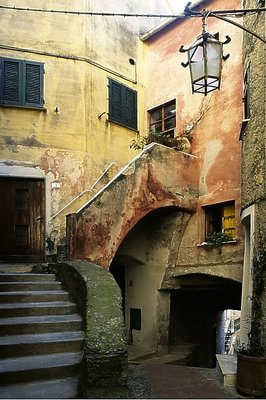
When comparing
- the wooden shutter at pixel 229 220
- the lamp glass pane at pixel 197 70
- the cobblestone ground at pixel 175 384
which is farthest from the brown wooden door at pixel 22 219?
the lamp glass pane at pixel 197 70

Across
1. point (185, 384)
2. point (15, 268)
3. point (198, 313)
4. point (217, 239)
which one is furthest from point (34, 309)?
point (198, 313)

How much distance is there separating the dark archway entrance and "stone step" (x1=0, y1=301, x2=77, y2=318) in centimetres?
667

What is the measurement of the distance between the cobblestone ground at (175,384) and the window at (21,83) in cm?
807

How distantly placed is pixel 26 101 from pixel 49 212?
314 centimetres

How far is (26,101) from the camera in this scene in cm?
1174

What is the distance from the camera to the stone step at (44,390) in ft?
14.3

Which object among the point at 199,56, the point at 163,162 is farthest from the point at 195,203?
the point at 199,56

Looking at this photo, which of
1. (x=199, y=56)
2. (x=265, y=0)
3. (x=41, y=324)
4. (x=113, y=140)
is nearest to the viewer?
(x=41, y=324)

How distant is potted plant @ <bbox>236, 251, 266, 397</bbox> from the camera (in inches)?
229

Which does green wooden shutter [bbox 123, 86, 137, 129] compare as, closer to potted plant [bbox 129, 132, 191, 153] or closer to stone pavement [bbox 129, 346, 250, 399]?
potted plant [bbox 129, 132, 191, 153]

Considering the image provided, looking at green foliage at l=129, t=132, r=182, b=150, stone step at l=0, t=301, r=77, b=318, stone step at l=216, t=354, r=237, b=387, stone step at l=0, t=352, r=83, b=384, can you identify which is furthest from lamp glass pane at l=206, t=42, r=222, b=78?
green foliage at l=129, t=132, r=182, b=150

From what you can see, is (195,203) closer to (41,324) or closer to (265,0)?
(265,0)

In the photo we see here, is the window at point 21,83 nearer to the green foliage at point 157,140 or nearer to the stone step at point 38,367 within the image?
the green foliage at point 157,140

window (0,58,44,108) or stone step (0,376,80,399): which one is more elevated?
window (0,58,44,108)
